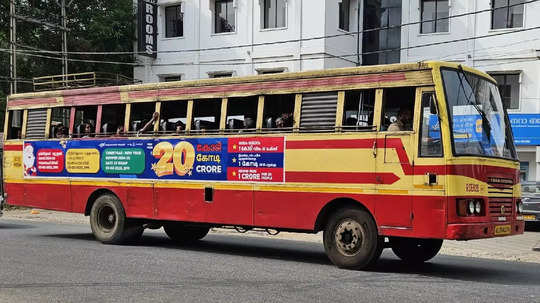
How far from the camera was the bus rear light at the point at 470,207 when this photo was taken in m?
9.64

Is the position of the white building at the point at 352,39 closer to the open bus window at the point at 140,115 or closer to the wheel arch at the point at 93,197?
the open bus window at the point at 140,115

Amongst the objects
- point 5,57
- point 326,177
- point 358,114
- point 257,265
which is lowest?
point 257,265

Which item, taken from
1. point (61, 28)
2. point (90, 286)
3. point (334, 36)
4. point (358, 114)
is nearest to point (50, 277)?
point (90, 286)

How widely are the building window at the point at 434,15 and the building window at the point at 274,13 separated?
6005mm

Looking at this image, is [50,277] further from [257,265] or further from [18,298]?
[257,265]

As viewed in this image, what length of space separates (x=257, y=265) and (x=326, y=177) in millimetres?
1802

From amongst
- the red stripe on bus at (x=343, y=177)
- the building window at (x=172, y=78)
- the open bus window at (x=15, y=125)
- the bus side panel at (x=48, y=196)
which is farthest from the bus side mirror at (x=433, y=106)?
the building window at (x=172, y=78)

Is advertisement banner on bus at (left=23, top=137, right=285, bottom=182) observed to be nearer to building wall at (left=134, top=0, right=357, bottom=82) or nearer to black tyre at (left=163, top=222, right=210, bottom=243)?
black tyre at (left=163, top=222, right=210, bottom=243)

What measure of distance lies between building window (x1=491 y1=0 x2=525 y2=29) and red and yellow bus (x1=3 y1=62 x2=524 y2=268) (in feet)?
59.5

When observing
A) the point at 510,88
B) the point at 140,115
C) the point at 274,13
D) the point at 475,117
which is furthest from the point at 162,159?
the point at 510,88

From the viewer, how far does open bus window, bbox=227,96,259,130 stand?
12094 mm

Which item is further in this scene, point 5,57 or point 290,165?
point 5,57

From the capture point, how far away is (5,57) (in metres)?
34.4

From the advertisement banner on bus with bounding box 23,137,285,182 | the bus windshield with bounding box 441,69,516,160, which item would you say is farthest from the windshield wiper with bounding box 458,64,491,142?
→ the advertisement banner on bus with bounding box 23,137,285,182
